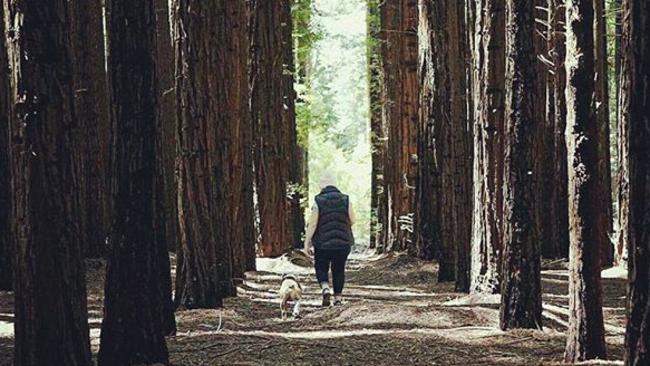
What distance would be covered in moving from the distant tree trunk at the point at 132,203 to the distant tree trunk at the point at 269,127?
538 inches

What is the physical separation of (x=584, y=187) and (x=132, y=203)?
3.66 metres

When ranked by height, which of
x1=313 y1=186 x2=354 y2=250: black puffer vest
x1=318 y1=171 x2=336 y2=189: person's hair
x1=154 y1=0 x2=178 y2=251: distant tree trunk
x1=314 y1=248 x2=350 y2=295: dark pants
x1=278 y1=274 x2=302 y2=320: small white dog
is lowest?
x1=278 y1=274 x2=302 y2=320: small white dog

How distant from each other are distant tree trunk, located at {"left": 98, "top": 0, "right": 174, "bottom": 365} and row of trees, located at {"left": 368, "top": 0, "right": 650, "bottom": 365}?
3.43 m

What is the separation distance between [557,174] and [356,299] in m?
6.48

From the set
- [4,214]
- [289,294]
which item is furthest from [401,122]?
[289,294]

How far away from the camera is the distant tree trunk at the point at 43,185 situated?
669 cm

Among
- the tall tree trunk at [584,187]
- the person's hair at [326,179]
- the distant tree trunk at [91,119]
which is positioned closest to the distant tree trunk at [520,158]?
the tall tree trunk at [584,187]

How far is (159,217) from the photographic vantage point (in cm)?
954

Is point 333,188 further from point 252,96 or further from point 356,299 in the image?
point 252,96

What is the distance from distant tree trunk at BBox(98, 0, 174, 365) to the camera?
311 inches

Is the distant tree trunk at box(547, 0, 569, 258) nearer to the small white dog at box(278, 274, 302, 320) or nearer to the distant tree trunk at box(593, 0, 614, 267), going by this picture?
the distant tree trunk at box(593, 0, 614, 267)

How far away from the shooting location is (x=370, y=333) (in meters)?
10.0

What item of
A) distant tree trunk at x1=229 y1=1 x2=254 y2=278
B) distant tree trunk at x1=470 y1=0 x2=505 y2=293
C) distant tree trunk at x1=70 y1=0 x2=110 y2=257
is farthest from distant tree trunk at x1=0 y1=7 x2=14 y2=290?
distant tree trunk at x1=470 y1=0 x2=505 y2=293

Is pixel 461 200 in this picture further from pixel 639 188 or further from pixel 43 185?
pixel 639 188
